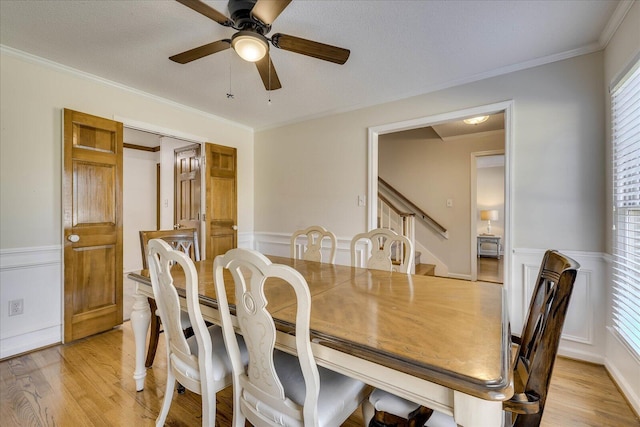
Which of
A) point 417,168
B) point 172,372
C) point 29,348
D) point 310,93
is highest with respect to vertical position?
point 310,93

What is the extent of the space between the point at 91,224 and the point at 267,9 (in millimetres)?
2472

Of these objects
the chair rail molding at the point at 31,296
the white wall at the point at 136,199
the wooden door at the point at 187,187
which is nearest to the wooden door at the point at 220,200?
the wooden door at the point at 187,187

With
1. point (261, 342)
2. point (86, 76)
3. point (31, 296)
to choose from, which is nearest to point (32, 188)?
point (31, 296)

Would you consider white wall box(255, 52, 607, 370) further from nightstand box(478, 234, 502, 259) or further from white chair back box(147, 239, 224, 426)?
nightstand box(478, 234, 502, 259)

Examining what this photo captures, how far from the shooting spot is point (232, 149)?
3.94 metres

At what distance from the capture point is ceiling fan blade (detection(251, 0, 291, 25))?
1383 millimetres

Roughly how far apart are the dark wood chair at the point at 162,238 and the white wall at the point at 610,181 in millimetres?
2696

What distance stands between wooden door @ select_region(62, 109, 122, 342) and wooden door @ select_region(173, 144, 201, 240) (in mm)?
1095

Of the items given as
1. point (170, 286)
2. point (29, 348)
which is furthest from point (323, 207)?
point (29, 348)

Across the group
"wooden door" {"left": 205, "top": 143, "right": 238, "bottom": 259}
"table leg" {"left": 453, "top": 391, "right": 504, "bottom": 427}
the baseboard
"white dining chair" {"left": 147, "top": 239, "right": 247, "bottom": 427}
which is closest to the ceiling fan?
"white dining chair" {"left": 147, "top": 239, "right": 247, "bottom": 427}

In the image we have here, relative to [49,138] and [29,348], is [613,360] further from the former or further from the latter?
[49,138]

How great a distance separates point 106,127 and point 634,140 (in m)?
4.07

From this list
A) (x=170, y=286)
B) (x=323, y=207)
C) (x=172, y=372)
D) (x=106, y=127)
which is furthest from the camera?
(x=323, y=207)

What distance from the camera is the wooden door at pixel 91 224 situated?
2.49 m
